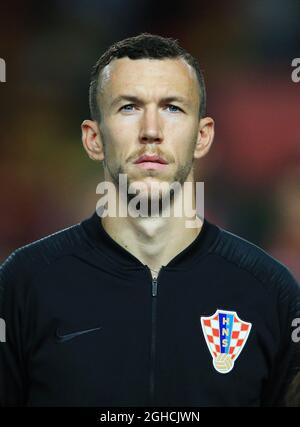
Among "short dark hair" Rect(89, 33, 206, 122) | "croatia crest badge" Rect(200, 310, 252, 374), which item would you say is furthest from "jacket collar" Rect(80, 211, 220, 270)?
"short dark hair" Rect(89, 33, 206, 122)

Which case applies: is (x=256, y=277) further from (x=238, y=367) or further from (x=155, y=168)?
(x=155, y=168)

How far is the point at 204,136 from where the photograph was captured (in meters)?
3.32

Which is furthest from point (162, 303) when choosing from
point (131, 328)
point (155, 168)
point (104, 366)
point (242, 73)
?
point (242, 73)

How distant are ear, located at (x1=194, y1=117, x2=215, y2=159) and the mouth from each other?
27 centimetres

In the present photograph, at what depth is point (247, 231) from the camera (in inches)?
233

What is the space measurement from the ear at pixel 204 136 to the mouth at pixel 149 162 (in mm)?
271

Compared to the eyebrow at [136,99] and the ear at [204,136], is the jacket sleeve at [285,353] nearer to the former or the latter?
the ear at [204,136]

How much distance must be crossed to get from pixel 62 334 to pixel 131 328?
30 cm

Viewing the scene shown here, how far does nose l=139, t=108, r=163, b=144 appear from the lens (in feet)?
9.93

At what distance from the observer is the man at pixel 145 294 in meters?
3.07

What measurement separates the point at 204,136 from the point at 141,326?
3.00 feet

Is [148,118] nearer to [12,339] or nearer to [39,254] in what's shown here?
[39,254]
